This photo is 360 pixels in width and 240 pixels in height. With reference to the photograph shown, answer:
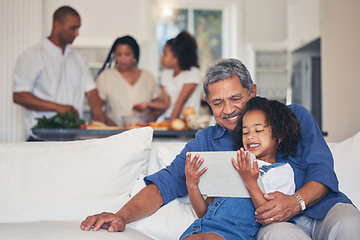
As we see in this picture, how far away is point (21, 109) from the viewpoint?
5.31 metres

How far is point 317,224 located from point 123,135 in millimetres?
821

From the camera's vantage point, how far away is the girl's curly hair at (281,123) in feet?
5.14

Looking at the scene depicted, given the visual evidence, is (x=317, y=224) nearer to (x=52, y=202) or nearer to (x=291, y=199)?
(x=291, y=199)

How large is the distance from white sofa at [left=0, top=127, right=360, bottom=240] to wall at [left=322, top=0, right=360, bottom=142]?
2.16 m

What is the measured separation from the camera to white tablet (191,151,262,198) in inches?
58.2

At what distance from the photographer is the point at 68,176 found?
1.73 meters

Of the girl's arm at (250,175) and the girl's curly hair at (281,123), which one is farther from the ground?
the girl's curly hair at (281,123)

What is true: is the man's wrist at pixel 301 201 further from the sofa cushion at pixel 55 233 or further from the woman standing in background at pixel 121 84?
the woman standing in background at pixel 121 84

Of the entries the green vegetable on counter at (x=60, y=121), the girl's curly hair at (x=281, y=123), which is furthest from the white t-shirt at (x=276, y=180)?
the green vegetable on counter at (x=60, y=121)

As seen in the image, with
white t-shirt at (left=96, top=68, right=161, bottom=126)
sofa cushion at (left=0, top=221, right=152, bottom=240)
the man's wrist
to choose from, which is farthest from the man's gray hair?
white t-shirt at (left=96, top=68, right=161, bottom=126)

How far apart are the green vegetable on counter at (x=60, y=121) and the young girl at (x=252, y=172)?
153 centimetres

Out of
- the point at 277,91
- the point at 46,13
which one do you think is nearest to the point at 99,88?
the point at 46,13

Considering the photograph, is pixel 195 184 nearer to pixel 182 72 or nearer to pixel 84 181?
pixel 84 181

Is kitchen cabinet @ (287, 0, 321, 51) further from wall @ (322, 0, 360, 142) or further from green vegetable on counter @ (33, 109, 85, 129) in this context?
green vegetable on counter @ (33, 109, 85, 129)
